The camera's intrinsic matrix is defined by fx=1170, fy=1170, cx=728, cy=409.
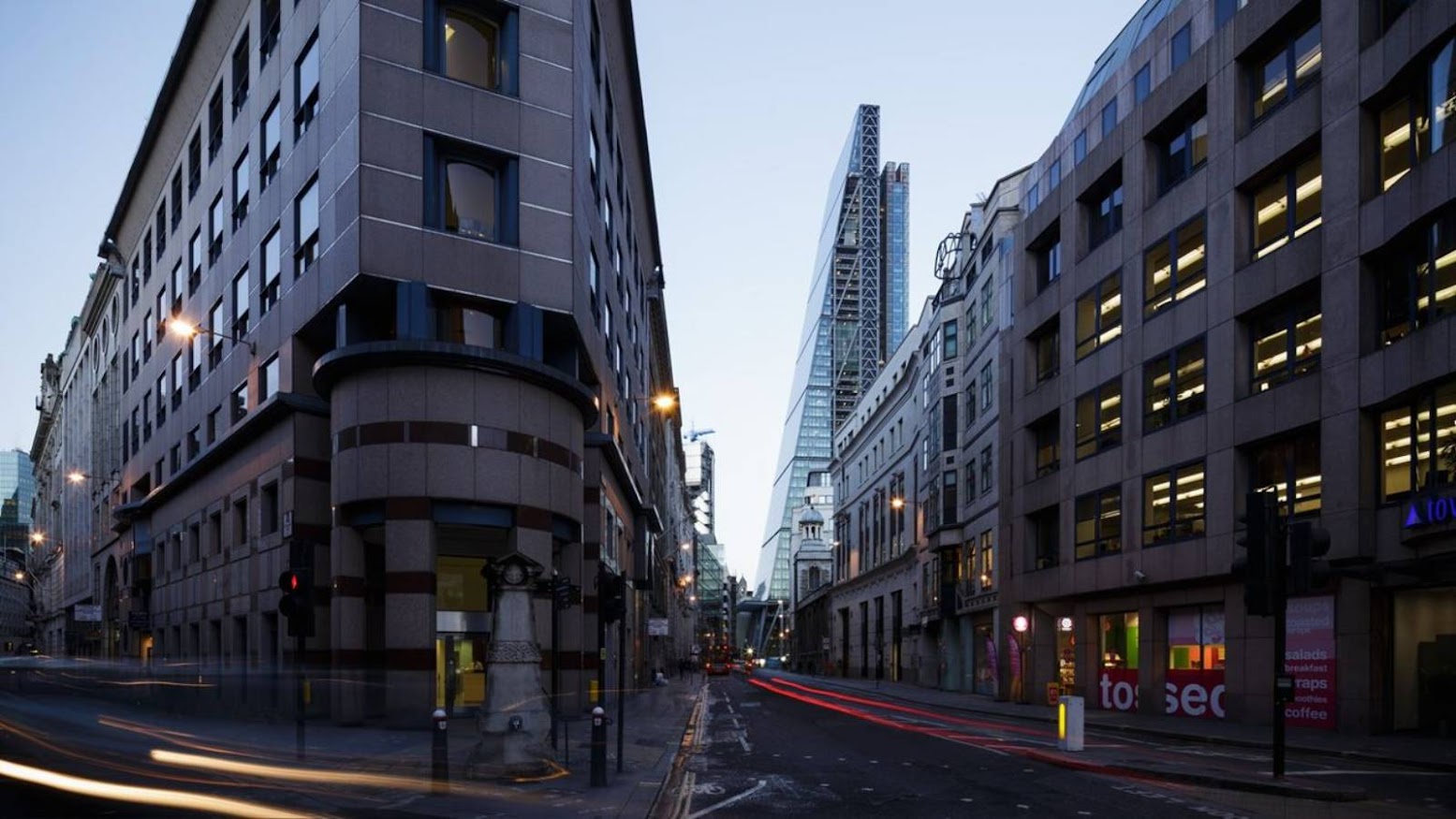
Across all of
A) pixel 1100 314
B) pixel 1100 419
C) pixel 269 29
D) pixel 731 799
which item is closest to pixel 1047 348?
pixel 1100 314

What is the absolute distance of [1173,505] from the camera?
37250 mm

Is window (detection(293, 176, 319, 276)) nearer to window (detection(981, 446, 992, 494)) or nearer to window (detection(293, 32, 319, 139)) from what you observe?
window (detection(293, 32, 319, 139))

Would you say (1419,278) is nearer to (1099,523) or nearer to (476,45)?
(1099,523)

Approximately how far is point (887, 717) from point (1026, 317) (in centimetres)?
2137

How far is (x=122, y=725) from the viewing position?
50.7 feet

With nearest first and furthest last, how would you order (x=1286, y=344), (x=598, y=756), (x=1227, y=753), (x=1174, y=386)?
(x=598, y=756) → (x=1227, y=753) → (x=1286, y=344) → (x=1174, y=386)

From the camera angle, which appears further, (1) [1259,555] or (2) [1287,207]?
(2) [1287,207]

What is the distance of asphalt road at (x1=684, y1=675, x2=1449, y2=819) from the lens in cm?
1509

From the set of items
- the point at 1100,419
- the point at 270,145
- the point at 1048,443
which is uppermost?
the point at 270,145

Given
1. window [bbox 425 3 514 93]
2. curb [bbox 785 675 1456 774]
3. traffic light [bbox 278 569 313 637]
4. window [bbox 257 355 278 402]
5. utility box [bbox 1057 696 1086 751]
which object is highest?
window [bbox 425 3 514 93]

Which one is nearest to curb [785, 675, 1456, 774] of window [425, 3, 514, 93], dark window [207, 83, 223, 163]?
window [425, 3, 514, 93]

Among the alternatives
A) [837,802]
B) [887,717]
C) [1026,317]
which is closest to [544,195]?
[887,717]

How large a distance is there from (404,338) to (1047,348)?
29.6 meters

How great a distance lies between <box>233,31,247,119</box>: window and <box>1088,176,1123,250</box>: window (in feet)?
105
